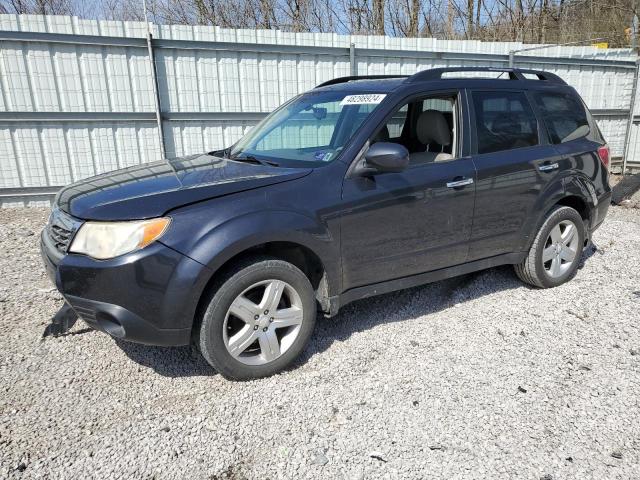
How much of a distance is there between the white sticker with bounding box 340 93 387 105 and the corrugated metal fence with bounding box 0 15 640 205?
4846mm

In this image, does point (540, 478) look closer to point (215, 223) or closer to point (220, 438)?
point (220, 438)

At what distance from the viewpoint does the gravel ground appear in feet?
7.78

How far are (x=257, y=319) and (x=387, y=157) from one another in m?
1.25

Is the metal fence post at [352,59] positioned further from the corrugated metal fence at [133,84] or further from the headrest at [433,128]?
the headrest at [433,128]

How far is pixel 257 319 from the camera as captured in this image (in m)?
2.92

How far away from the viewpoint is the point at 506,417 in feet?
8.82

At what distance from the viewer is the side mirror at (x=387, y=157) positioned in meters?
3.03

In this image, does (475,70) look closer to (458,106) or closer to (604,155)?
(458,106)

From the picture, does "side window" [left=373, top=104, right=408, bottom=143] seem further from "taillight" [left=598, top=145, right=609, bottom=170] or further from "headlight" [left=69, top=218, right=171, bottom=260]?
"taillight" [left=598, top=145, right=609, bottom=170]

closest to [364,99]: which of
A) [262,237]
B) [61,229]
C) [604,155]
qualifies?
[262,237]

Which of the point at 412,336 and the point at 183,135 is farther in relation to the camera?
the point at 183,135

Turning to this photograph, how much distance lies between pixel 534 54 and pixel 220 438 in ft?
35.5

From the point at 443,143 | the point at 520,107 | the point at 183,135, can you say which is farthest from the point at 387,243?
the point at 183,135

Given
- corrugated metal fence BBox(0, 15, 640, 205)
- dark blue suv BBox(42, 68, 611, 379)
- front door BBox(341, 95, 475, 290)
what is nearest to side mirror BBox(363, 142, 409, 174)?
dark blue suv BBox(42, 68, 611, 379)
